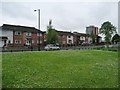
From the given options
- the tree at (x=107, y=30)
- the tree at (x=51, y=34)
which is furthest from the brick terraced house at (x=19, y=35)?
the tree at (x=107, y=30)

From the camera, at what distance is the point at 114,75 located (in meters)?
12.6

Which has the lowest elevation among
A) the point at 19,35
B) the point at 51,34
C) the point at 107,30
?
the point at 19,35

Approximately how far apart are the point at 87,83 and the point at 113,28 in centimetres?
7479

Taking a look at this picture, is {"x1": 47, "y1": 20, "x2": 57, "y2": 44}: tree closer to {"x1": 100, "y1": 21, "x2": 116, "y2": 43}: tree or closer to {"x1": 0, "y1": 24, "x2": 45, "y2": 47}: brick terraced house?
{"x1": 0, "y1": 24, "x2": 45, "y2": 47}: brick terraced house

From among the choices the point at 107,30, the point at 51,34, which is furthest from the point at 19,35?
the point at 107,30

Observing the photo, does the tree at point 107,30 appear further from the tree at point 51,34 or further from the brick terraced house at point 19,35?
the brick terraced house at point 19,35

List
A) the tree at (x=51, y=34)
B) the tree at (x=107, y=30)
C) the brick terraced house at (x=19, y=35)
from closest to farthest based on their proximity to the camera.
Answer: the brick terraced house at (x=19, y=35), the tree at (x=51, y=34), the tree at (x=107, y=30)

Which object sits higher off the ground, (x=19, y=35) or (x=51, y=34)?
(x=51, y=34)

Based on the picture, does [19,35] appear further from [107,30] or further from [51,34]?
Answer: [107,30]

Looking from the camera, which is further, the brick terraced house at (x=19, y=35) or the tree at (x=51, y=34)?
the tree at (x=51, y=34)

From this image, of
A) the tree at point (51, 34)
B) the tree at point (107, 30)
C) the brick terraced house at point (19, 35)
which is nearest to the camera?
the brick terraced house at point (19, 35)

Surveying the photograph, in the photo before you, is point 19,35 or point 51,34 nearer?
point 51,34

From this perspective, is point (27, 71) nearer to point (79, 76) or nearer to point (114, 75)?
point (79, 76)

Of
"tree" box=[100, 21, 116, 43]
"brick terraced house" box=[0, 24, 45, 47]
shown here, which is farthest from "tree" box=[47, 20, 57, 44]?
"tree" box=[100, 21, 116, 43]
